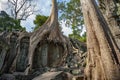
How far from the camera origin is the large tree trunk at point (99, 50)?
470 centimetres

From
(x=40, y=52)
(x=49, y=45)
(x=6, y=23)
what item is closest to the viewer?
(x=40, y=52)

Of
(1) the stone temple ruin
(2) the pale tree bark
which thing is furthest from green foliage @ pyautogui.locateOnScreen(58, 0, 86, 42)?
(2) the pale tree bark

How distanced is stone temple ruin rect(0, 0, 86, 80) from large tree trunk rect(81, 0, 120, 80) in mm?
5189

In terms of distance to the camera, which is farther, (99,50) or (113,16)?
(113,16)

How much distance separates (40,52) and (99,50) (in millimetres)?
8122

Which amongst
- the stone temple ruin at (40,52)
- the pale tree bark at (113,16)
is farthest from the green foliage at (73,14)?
the pale tree bark at (113,16)

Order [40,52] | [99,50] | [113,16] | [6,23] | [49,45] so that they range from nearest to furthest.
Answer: [99,50], [113,16], [40,52], [49,45], [6,23]

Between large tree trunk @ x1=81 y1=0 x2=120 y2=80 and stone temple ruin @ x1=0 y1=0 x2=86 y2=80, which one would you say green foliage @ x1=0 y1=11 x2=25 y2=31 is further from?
large tree trunk @ x1=81 y1=0 x2=120 y2=80

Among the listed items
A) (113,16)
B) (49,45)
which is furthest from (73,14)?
(113,16)

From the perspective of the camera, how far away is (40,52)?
510 inches

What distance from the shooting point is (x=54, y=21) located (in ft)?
44.5

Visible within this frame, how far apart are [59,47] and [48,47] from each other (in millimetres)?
691

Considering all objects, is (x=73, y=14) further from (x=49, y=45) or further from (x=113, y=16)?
(x=113, y=16)

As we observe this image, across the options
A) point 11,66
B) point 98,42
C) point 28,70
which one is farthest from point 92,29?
point 11,66
